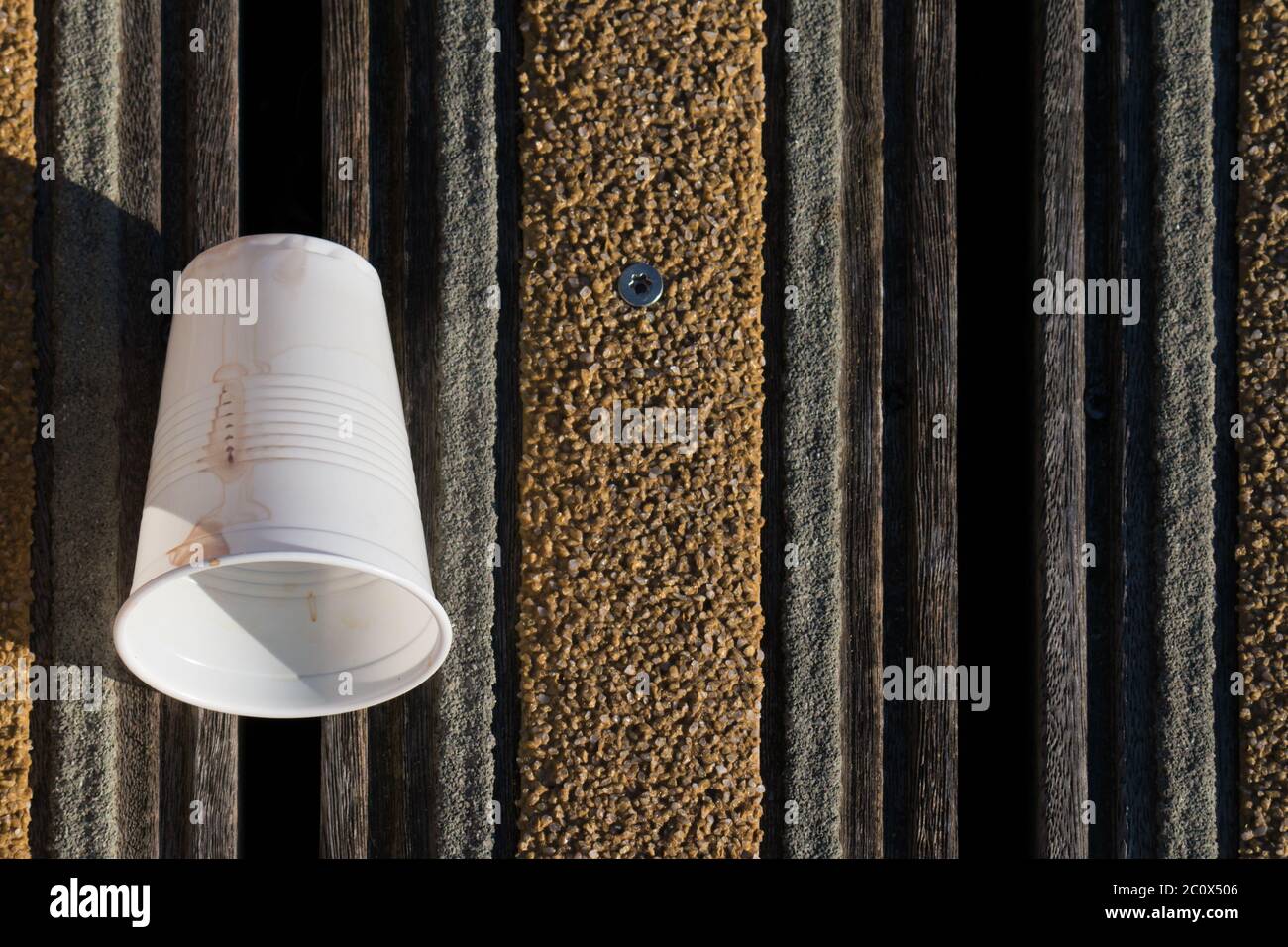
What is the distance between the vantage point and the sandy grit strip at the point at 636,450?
1.70m

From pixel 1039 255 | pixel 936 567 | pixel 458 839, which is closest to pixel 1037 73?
pixel 1039 255

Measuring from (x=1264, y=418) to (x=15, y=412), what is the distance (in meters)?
2.26

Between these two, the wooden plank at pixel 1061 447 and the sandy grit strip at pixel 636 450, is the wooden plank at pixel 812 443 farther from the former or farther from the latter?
the wooden plank at pixel 1061 447

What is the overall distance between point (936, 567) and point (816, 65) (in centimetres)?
94

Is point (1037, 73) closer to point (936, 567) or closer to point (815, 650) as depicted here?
point (936, 567)

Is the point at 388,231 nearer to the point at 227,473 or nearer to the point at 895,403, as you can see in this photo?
the point at 227,473

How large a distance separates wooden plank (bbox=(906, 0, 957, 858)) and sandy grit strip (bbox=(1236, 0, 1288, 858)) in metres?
0.54

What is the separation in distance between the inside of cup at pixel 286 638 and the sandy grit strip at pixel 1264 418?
147 centimetres

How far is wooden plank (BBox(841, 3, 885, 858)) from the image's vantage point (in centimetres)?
173

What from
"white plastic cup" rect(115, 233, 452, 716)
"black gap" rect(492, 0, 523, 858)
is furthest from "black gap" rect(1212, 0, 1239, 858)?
"white plastic cup" rect(115, 233, 452, 716)

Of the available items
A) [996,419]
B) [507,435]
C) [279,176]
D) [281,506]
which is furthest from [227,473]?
[996,419]

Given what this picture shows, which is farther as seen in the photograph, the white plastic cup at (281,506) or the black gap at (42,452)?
the black gap at (42,452)

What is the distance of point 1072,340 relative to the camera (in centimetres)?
175

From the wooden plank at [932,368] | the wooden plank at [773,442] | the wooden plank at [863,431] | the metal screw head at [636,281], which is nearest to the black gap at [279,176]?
the metal screw head at [636,281]
